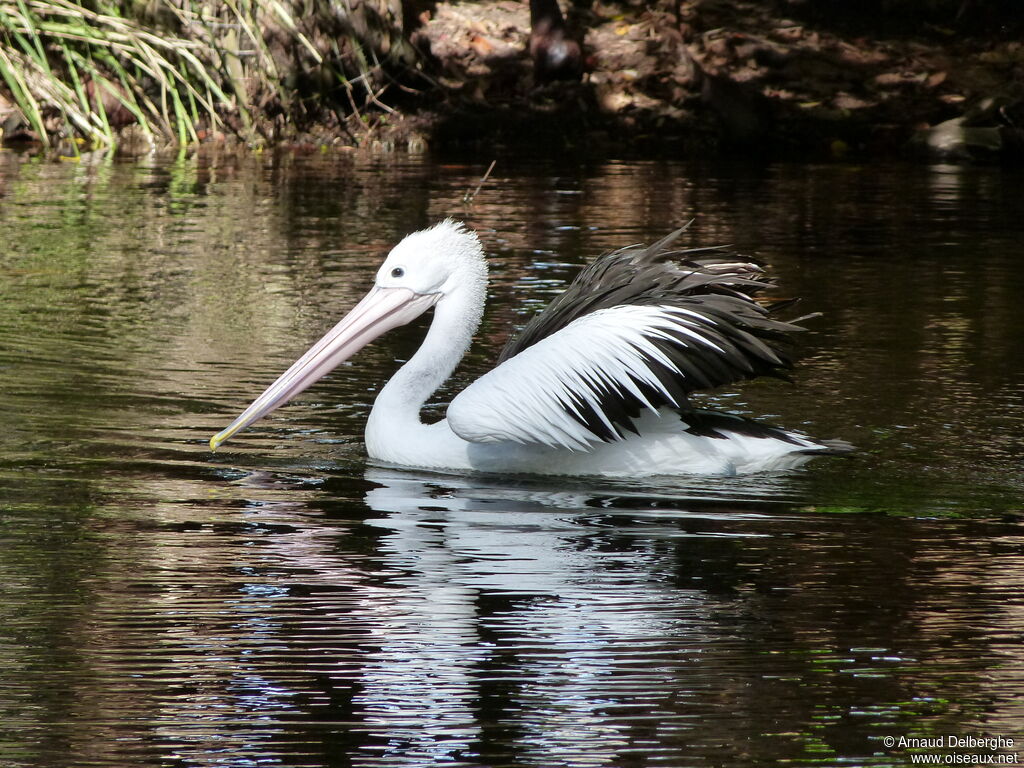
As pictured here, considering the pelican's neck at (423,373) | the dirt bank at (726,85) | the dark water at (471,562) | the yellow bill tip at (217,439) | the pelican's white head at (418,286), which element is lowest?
the dark water at (471,562)

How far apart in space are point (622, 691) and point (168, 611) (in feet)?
3.48

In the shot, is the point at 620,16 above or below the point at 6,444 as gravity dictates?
above

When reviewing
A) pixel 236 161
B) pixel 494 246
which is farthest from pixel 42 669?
pixel 236 161

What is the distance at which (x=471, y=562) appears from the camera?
3791 mm

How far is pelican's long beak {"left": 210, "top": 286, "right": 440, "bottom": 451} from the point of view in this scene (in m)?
4.91

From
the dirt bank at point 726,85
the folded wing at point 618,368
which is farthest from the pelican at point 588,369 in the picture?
the dirt bank at point 726,85

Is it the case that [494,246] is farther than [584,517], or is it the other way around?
[494,246]

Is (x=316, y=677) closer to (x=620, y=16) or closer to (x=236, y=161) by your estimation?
(x=236, y=161)

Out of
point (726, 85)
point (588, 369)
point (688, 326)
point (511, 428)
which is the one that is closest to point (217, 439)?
point (511, 428)

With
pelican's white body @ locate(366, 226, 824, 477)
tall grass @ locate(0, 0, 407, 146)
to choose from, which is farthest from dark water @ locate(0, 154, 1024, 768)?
tall grass @ locate(0, 0, 407, 146)

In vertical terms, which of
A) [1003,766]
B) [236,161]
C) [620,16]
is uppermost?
[620,16]

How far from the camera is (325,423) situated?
5.32 metres

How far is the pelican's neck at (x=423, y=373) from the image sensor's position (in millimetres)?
4781

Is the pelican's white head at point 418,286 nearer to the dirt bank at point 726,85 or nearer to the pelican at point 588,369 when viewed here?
the pelican at point 588,369
